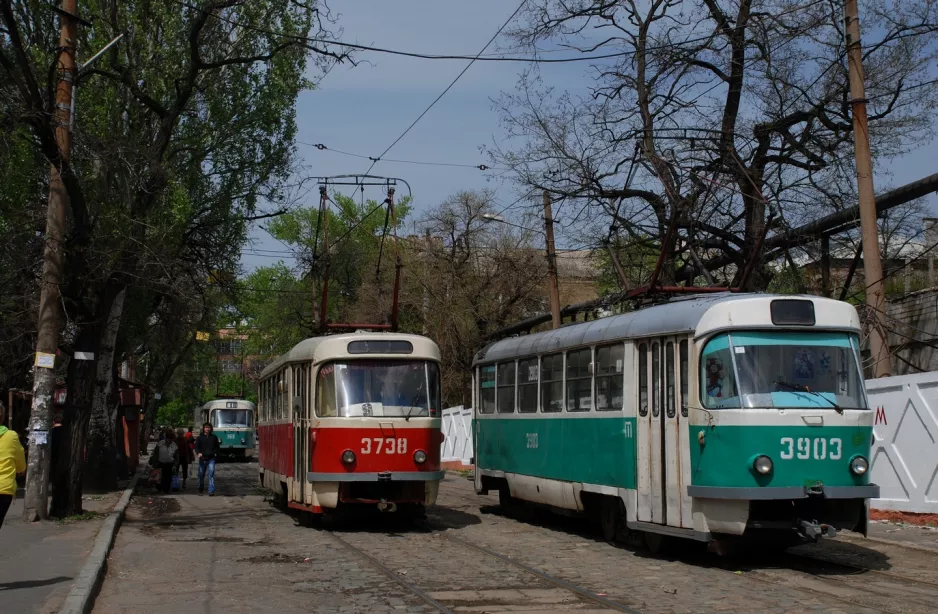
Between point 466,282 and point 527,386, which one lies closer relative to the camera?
point 527,386

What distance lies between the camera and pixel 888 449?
1650cm

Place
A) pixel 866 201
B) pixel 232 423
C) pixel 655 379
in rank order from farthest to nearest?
1. pixel 232 423
2. pixel 866 201
3. pixel 655 379

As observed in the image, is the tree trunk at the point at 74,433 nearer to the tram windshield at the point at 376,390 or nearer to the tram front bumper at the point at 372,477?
the tram front bumper at the point at 372,477

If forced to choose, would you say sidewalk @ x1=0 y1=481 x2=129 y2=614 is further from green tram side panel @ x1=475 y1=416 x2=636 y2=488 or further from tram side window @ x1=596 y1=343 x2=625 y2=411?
tram side window @ x1=596 y1=343 x2=625 y2=411

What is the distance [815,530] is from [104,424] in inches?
762

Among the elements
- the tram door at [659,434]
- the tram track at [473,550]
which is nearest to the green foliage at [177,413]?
the tram track at [473,550]

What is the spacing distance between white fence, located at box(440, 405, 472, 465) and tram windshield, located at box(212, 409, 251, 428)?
13121 millimetres

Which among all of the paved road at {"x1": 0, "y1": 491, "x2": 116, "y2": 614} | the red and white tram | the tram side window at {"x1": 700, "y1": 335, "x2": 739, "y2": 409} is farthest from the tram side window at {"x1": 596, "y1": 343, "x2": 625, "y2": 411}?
the paved road at {"x1": 0, "y1": 491, "x2": 116, "y2": 614}

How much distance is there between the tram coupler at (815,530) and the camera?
1084 cm

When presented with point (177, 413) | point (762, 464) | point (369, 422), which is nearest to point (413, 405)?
point (369, 422)

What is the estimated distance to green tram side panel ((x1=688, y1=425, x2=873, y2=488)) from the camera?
11.0 meters

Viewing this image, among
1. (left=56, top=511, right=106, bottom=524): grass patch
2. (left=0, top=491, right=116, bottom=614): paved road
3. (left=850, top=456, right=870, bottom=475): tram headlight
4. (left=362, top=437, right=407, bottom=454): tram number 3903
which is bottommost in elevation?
(left=0, top=491, right=116, bottom=614): paved road

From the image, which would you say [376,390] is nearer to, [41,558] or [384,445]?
[384,445]

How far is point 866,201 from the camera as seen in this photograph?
15.3 metres
